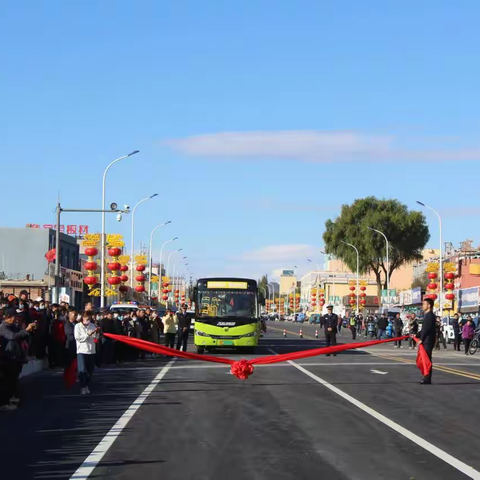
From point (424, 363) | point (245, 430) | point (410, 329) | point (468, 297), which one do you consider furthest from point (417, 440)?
point (468, 297)

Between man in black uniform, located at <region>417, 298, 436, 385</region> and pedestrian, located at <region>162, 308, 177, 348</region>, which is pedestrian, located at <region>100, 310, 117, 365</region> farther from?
man in black uniform, located at <region>417, 298, 436, 385</region>

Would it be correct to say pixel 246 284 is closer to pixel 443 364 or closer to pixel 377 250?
pixel 443 364

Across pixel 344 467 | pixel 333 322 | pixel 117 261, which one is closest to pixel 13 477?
pixel 344 467

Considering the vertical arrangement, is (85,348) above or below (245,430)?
above

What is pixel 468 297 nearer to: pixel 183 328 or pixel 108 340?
pixel 183 328

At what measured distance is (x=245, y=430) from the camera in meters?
14.3

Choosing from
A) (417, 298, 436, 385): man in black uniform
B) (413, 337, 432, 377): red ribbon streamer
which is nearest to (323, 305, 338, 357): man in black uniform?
(417, 298, 436, 385): man in black uniform

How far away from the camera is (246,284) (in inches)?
1599

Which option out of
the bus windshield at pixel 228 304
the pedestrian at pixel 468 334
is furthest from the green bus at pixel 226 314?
the pedestrian at pixel 468 334

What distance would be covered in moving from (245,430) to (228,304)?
25.5 metres

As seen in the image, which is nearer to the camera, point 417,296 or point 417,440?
point 417,440

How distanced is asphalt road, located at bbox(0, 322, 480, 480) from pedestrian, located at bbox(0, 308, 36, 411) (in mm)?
431

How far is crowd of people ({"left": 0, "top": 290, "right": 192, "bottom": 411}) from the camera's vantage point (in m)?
17.7

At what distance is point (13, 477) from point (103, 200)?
4842 centimetres
